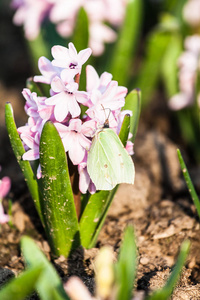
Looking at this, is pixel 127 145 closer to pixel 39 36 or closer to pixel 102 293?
pixel 102 293

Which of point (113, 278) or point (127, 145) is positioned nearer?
point (113, 278)

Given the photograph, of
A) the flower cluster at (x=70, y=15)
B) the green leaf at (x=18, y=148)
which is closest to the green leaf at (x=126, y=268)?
the green leaf at (x=18, y=148)

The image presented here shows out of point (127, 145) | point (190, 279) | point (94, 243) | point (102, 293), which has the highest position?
point (127, 145)

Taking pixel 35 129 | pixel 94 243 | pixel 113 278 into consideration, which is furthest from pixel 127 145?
pixel 113 278

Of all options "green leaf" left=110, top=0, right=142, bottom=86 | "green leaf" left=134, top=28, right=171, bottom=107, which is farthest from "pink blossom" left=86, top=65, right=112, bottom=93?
"green leaf" left=134, top=28, right=171, bottom=107

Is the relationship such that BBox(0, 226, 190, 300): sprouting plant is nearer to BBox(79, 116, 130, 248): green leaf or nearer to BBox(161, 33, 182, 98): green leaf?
BBox(79, 116, 130, 248): green leaf

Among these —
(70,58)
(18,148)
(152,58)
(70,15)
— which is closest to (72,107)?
(70,58)

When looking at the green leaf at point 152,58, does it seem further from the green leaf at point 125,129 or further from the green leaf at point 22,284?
the green leaf at point 22,284
